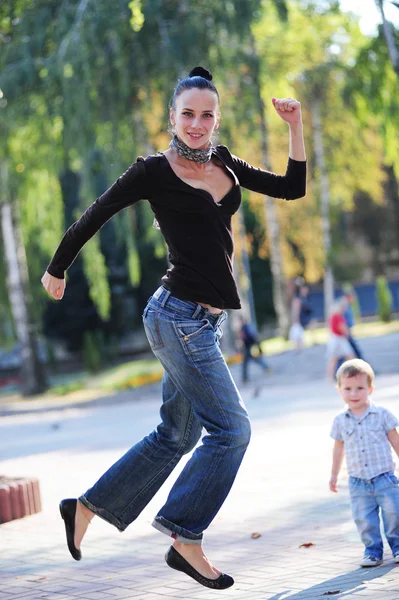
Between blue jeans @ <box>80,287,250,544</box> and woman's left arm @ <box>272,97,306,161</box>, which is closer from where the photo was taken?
blue jeans @ <box>80,287,250,544</box>

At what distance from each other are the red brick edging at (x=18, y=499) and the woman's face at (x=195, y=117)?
14.0 ft

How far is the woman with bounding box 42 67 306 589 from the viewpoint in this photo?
14.4ft

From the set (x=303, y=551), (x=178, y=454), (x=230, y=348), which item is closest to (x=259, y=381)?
(x=230, y=348)

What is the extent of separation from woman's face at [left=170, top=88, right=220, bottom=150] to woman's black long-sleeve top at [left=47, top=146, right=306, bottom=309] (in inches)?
4.9

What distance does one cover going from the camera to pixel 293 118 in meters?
4.66

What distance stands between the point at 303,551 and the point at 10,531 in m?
2.32

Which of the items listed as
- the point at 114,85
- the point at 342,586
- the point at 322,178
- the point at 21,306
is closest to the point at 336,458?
the point at 342,586

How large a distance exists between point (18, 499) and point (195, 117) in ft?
14.6

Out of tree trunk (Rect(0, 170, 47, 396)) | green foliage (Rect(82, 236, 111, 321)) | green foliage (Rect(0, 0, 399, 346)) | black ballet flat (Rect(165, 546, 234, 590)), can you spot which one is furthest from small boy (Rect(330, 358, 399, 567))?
tree trunk (Rect(0, 170, 47, 396))

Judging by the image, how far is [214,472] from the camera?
452 cm

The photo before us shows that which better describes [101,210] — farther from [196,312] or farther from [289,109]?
[289,109]

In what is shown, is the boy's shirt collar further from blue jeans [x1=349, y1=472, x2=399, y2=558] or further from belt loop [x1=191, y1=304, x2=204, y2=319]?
belt loop [x1=191, y1=304, x2=204, y2=319]

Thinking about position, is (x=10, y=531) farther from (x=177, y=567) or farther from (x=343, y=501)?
(x=177, y=567)

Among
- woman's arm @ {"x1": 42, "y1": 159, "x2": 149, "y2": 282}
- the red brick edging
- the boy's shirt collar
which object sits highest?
woman's arm @ {"x1": 42, "y1": 159, "x2": 149, "y2": 282}
